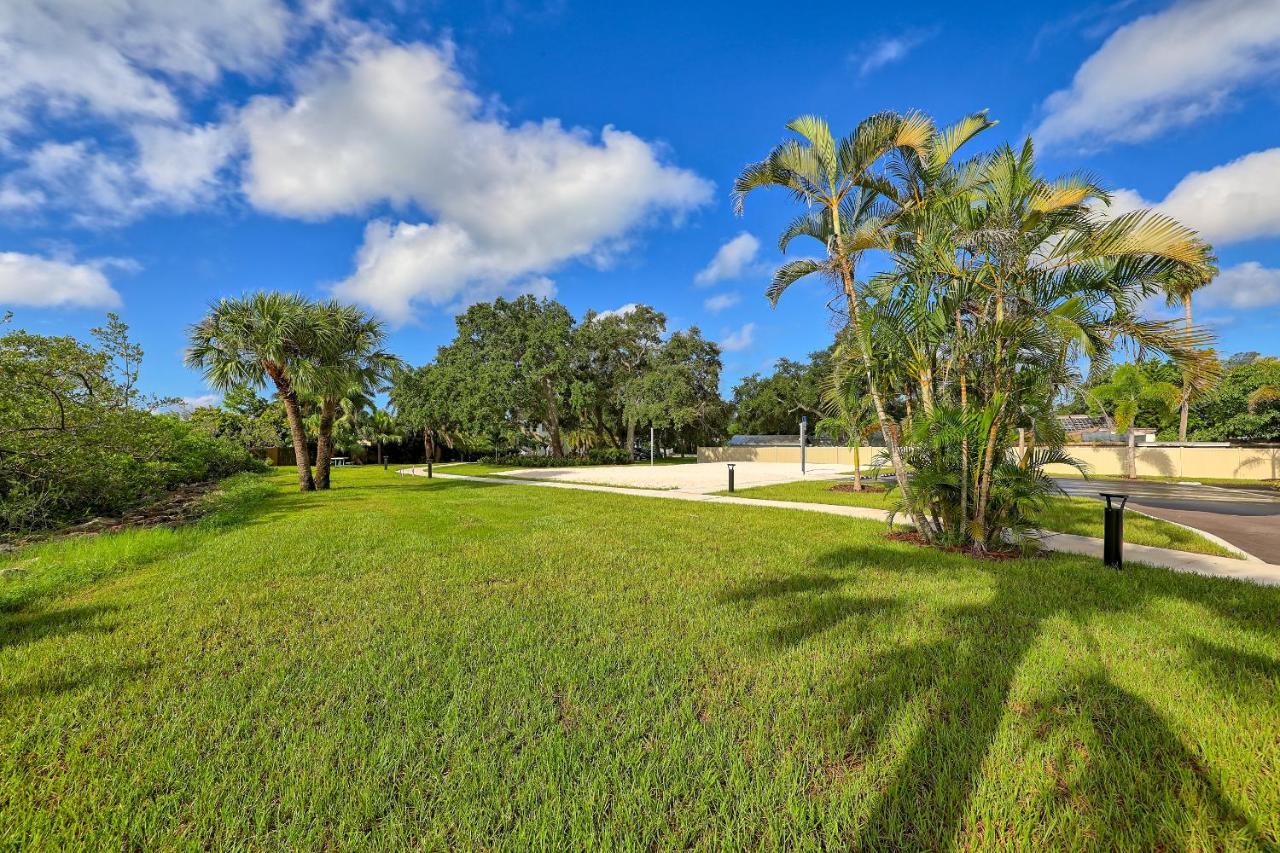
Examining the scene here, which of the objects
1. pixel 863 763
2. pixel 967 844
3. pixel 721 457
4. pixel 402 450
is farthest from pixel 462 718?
pixel 402 450

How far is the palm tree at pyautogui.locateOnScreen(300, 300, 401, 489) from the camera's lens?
14281mm

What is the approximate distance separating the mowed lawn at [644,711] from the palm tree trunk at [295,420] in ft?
34.7

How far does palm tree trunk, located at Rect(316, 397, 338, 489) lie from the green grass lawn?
1251 centimetres

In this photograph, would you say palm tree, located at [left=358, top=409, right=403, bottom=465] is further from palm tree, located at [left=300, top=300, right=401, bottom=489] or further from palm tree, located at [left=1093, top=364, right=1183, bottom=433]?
palm tree, located at [left=1093, top=364, right=1183, bottom=433]

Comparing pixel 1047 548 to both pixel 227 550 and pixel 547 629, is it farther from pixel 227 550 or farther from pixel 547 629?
pixel 227 550

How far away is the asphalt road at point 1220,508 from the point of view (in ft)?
24.1

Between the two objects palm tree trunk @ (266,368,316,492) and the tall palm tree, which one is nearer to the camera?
the tall palm tree

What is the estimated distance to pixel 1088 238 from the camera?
18.0 ft

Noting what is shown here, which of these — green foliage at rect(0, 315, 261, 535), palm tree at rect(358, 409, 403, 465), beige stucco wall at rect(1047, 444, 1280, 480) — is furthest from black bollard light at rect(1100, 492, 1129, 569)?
palm tree at rect(358, 409, 403, 465)

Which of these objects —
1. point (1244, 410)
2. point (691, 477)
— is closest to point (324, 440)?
point (691, 477)

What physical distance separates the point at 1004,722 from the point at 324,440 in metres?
17.9

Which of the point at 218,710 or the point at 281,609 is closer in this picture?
the point at 218,710

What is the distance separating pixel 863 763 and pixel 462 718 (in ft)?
6.23

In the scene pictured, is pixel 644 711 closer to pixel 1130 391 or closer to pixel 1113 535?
pixel 1113 535
